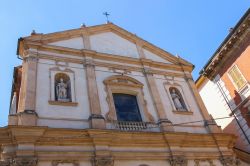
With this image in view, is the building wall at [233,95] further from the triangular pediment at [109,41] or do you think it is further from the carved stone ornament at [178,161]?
the carved stone ornament at [178,161]

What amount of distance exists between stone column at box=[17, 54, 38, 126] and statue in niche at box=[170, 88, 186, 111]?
6773mm

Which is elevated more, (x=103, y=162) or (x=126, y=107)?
(x=126, y=107)

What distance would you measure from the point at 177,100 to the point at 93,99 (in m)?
4.63

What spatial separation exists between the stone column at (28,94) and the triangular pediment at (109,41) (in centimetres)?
155

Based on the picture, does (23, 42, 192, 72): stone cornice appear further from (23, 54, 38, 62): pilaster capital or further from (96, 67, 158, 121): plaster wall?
(96, 67, 158, 121): plaster wall

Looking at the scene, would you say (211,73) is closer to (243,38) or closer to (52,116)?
(243,38)

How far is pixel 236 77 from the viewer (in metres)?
16.2

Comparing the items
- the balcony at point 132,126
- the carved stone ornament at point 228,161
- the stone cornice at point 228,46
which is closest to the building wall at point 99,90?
the balcony at point 132,126

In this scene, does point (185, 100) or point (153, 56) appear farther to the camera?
point (153, 56)

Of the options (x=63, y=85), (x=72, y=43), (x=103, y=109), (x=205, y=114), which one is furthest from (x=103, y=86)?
(x=205, y=114)

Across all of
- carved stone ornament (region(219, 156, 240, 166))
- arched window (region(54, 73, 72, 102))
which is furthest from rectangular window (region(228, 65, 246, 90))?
arched window (region(54, 73, 72, 102))

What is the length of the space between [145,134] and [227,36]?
7.58 meters

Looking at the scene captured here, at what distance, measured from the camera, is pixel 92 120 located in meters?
11.8

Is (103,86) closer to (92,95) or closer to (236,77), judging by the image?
(92,95)
